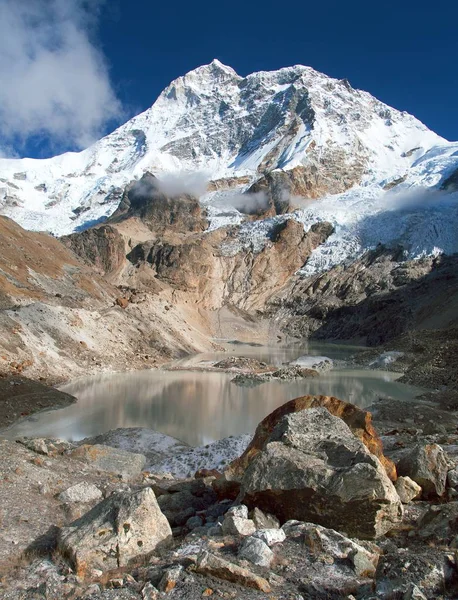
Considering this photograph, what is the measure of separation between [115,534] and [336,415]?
581 centimetres

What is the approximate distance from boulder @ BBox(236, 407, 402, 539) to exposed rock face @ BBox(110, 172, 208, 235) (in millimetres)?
143859

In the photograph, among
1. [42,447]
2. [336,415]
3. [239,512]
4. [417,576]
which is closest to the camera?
[417,576]

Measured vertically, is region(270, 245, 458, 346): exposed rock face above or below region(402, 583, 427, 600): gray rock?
above

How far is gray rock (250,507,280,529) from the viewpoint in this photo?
22.9 ft

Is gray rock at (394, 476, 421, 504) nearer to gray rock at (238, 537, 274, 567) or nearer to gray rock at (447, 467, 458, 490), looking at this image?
Result: gray rock at (447, 467, 458, 490)

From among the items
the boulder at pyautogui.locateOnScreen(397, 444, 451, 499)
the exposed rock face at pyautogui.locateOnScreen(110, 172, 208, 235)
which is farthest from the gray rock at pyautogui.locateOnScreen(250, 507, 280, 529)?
the exposed rock face at pyautogui.locateOnScreen(110, 172, 208, 235)

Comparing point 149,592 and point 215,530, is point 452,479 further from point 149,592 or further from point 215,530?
point 149,592

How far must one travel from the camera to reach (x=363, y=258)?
127875 millimetres

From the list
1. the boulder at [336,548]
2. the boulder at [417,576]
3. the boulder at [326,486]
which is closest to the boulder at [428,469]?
the boulder at [326,486]

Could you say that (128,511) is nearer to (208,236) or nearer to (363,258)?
(363,258)

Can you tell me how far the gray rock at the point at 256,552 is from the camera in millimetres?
5859

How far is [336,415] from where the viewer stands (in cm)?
1094

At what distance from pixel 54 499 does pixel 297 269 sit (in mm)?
130618

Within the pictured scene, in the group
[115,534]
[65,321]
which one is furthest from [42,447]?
[65,321]
